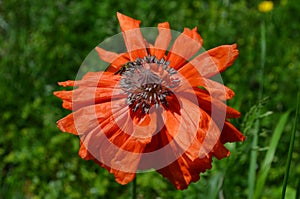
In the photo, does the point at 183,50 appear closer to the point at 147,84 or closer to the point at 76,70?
the point at 147,84

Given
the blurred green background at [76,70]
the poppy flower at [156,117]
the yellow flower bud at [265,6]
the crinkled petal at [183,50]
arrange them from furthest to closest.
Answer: the yellow flower bud at [265,6] → the blurred green background at [76,70] → the crinkled petal at [183,50] → the poppy flower at [156,117]

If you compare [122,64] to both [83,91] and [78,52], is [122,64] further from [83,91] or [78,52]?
[78,52]

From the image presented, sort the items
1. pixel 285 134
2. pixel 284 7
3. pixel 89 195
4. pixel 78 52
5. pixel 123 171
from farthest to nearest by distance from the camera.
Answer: pixel 284 7, pixel 78 52, pixel 285 134, pixel 89 195, pixel 123 171

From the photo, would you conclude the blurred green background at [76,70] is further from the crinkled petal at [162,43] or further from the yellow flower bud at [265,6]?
the crinkled petal at [162,43]

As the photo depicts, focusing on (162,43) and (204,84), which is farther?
(162,43)

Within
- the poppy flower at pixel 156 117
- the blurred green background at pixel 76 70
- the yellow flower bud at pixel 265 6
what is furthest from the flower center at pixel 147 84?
the yellow flower bud at pixel 265 6

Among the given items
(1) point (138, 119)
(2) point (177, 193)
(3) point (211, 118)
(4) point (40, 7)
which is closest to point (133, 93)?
(1) point (138, 119)

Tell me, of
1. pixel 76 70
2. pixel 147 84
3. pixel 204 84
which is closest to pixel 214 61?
pixel 204 84
